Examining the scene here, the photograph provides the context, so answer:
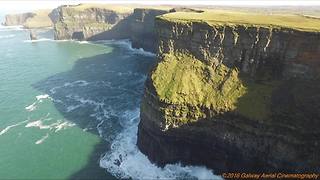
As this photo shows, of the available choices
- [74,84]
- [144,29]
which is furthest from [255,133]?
[144,29]

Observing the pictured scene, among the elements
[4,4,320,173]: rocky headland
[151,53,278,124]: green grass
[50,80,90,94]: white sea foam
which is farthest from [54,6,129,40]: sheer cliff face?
[151,53,278,124]: green grass

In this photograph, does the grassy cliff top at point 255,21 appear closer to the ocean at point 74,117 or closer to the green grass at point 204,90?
the green grass at point 204,90

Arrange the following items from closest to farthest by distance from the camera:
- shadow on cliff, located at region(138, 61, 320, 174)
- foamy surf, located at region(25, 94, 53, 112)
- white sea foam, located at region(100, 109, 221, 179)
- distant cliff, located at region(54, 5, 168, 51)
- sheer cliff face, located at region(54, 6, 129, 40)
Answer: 1. shadow on cliff, located at region(138, 61, 320, 174)
2. white sea foam, located at region(100, 109, 221, 179)
3. foamy surf, located at region(25, 94, 53, 112)
4. distant cliff, located at region(54, 5, 168, 51)
5. sheer cliff face, located at region(54, 6, 129, 40)

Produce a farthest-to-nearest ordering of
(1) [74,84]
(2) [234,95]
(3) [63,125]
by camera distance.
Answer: (1) [74,84] → (3) [63,125] → (2) [234,95]

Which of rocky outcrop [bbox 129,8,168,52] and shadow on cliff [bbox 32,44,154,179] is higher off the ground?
rocky outcrop [bbox 129,8,168,52]

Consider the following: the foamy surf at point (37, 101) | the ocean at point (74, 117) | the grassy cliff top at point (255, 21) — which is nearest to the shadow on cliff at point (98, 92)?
A: the ocean at point (74, 117)

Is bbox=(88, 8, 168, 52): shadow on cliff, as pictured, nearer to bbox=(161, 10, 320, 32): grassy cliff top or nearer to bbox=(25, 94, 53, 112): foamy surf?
bbox=(25, 94, 53, 112): foamy surf

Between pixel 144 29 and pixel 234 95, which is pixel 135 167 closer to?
pixel 234 95
